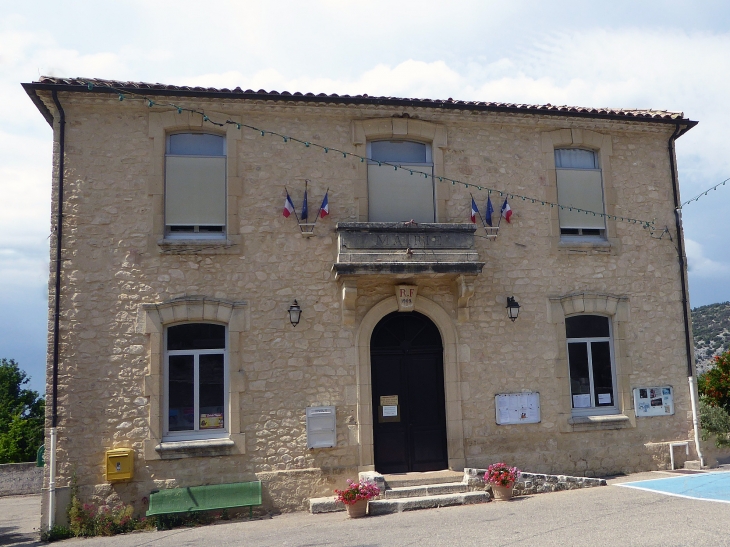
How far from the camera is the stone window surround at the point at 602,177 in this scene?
35.8 ft

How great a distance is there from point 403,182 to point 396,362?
9.79 ft

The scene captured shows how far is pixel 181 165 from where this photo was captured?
997cm

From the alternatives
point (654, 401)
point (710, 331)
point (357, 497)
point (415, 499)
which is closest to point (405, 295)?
point (415, 499)

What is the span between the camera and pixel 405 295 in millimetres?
10055

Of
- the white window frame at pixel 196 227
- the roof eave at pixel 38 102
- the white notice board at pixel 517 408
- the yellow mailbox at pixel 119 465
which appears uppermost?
the roof eave at pixel 38 102

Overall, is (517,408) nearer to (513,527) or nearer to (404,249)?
(513,527)

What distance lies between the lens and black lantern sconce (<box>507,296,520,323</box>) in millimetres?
10414

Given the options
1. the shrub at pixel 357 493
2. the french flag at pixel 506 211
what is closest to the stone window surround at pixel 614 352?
the french flag at pixel 506 211

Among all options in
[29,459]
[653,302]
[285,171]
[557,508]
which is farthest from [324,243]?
[29,459]

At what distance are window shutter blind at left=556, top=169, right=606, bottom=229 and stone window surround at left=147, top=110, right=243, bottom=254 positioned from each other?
5.59m

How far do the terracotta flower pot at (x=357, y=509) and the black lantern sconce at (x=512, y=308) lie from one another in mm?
3869

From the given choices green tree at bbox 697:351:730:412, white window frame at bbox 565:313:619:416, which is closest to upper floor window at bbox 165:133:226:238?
white window frame at bbox 565:313:619:416

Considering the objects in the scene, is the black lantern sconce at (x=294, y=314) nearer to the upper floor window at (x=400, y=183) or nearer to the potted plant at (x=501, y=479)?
the upper floor window at (x=400, y=183)

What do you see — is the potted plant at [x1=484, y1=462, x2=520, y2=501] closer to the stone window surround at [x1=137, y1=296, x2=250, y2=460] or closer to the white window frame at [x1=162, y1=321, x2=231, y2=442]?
the stone window surround at [x1=137, y1=296, x2=250, y2=460]
